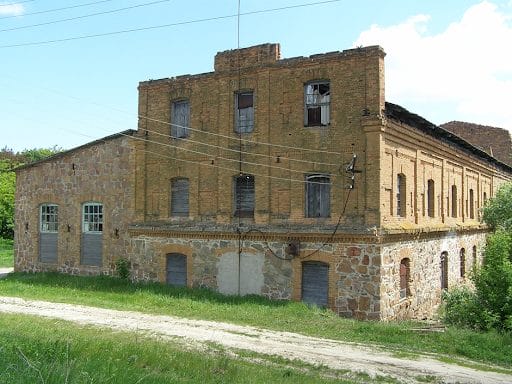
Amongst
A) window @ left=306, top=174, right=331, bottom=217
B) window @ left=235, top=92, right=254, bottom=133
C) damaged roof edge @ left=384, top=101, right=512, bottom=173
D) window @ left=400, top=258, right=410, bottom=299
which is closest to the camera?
damaged roof edge @ left=384, top=101, right=512, bottom=173

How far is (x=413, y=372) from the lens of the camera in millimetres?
10125

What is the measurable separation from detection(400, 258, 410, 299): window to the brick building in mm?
54

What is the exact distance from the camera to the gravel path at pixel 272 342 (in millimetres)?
10153

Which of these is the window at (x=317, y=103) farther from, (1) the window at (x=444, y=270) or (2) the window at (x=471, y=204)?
(2) the window at (x=471, y=204)

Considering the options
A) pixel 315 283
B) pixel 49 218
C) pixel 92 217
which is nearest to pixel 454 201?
pixel 315 283

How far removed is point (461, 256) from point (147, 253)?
1475cm

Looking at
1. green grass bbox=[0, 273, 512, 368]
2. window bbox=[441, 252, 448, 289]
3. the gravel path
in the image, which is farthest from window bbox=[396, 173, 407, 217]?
the gravel path

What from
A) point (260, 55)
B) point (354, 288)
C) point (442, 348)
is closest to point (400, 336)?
point (442, 348)

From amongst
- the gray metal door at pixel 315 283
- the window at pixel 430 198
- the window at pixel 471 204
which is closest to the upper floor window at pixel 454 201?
the window at pixel 471 204

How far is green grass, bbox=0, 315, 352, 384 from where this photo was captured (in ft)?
22.0

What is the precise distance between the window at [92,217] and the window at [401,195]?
12.1 meters

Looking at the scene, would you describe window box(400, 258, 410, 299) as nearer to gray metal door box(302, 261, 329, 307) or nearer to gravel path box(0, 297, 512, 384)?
gray metal door box(302, 261, 329, 307)

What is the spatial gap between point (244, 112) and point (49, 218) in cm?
1099

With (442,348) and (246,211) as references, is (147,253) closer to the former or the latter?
(246,211)
